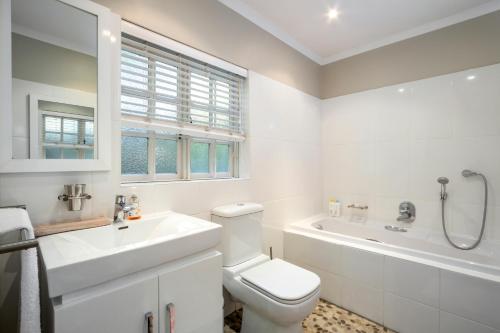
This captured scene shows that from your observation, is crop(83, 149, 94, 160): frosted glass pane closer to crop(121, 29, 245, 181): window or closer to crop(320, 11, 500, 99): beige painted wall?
crop(121, 29, 245, 181): window

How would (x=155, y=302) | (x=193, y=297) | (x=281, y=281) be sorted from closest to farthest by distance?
(x=155, y=302) → (x=193, y=297) → (x=281, y=281)

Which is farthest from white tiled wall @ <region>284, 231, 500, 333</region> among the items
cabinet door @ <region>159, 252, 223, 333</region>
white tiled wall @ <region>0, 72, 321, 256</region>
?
cabinet door @ <region>159, 252, 223, 333</region>

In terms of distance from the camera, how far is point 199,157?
6.31 feet

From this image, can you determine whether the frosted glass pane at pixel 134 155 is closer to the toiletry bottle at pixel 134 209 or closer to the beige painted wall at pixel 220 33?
the toiletry bottle at pixel 134 209

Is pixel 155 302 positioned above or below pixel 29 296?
below

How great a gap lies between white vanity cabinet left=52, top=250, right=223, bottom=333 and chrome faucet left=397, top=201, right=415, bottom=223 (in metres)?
2.00

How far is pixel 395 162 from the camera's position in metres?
2.41

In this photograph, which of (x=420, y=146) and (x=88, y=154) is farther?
(x=420, y=146)

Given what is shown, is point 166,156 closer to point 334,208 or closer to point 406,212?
point 334,208

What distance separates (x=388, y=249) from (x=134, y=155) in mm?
1981

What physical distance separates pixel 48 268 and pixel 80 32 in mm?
1140

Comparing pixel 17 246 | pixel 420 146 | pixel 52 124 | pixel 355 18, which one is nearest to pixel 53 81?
pixel 52 124

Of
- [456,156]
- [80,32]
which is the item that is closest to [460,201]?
[456,156]

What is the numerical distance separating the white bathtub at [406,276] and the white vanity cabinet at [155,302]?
1.25 m
